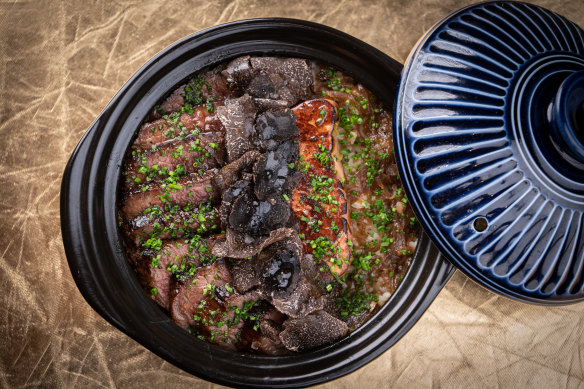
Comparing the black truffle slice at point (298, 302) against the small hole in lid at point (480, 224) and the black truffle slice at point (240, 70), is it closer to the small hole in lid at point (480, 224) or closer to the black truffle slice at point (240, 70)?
Answer: the small hole in lid at point (480, 224)

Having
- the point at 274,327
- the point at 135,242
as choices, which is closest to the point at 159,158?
the point at 135,242

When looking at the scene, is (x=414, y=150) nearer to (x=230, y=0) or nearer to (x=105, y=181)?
(x=105, y=181)

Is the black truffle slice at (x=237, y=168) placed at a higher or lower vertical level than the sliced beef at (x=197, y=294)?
higher

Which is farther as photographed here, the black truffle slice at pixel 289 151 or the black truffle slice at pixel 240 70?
the black truffle slice at pixel 240 70

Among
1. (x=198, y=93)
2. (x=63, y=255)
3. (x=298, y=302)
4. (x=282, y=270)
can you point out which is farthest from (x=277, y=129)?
(x=63, y=255)

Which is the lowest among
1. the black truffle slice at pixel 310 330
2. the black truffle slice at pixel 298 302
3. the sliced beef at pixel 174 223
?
the black truffle slice at pixel 310 330

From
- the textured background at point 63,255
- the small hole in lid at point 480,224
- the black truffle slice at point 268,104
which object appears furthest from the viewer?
the textured background at point 63,255

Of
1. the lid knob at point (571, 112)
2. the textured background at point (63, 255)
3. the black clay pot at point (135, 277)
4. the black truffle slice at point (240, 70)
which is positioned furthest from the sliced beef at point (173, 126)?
the lid knob at point (571, 112)
